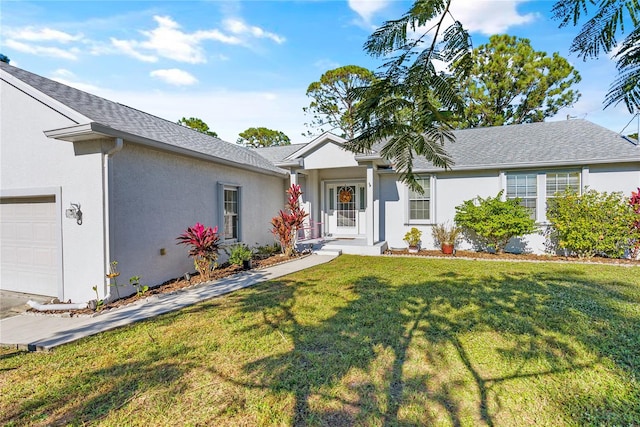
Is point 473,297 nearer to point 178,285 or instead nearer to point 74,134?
point 178,285

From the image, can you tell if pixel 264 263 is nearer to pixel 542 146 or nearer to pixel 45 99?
pixel 45 99

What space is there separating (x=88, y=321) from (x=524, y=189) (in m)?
12.3

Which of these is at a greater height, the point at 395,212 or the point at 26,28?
the point at 26,28

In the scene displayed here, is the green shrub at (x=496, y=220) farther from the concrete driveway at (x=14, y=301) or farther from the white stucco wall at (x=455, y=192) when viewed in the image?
the concrete driveway at (x=14, y=301)

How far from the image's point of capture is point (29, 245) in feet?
22.6

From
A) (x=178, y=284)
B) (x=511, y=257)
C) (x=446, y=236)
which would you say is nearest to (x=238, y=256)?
(x=178, y=284)

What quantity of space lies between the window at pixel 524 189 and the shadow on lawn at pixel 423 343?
4427mm

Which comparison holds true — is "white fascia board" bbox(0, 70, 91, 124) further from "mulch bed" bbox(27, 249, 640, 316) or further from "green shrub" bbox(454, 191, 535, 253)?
"green shrub" bbox(454, 191, 535, 253)

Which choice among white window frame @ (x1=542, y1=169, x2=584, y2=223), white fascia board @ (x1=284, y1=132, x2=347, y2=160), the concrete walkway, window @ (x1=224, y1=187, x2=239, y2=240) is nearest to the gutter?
white window frame @ (x1=542, y1=169, x2=584, y2=223)

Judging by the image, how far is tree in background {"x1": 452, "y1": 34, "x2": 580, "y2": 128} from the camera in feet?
62.2

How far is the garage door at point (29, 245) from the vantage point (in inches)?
261

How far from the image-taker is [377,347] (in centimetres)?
383

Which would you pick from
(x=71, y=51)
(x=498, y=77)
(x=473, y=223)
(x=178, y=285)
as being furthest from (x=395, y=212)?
(x=498, y=77)

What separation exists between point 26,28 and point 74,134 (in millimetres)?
2931
